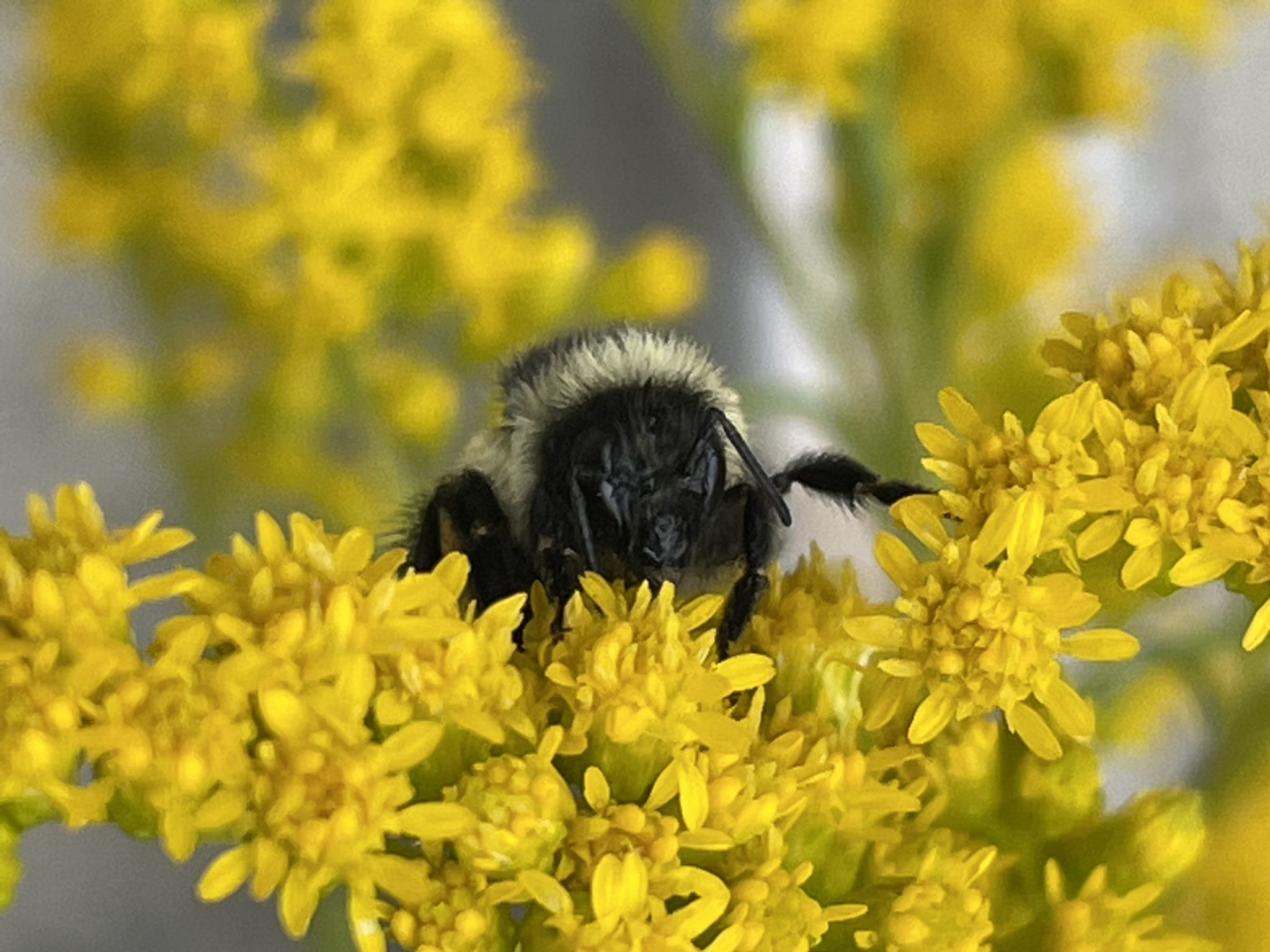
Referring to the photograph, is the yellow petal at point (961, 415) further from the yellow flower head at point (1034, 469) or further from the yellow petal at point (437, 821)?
the yellow petal at point (437, 821)

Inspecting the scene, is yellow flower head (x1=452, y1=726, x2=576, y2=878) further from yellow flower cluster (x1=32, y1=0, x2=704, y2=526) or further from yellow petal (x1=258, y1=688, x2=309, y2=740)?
yellow flower cluster (x1=32, y1=0, x2=704, y2=526)

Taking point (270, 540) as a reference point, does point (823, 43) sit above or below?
above

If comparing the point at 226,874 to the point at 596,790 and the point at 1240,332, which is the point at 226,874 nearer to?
the point at 596,790

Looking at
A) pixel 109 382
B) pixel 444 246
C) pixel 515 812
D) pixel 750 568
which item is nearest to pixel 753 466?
pixel 750 568

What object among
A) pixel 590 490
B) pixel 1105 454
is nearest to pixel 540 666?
pixel 590 490

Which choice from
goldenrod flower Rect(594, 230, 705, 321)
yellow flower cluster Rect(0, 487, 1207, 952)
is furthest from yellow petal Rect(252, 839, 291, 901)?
goldenrod flower Rect(594, 230, 705, 321)
